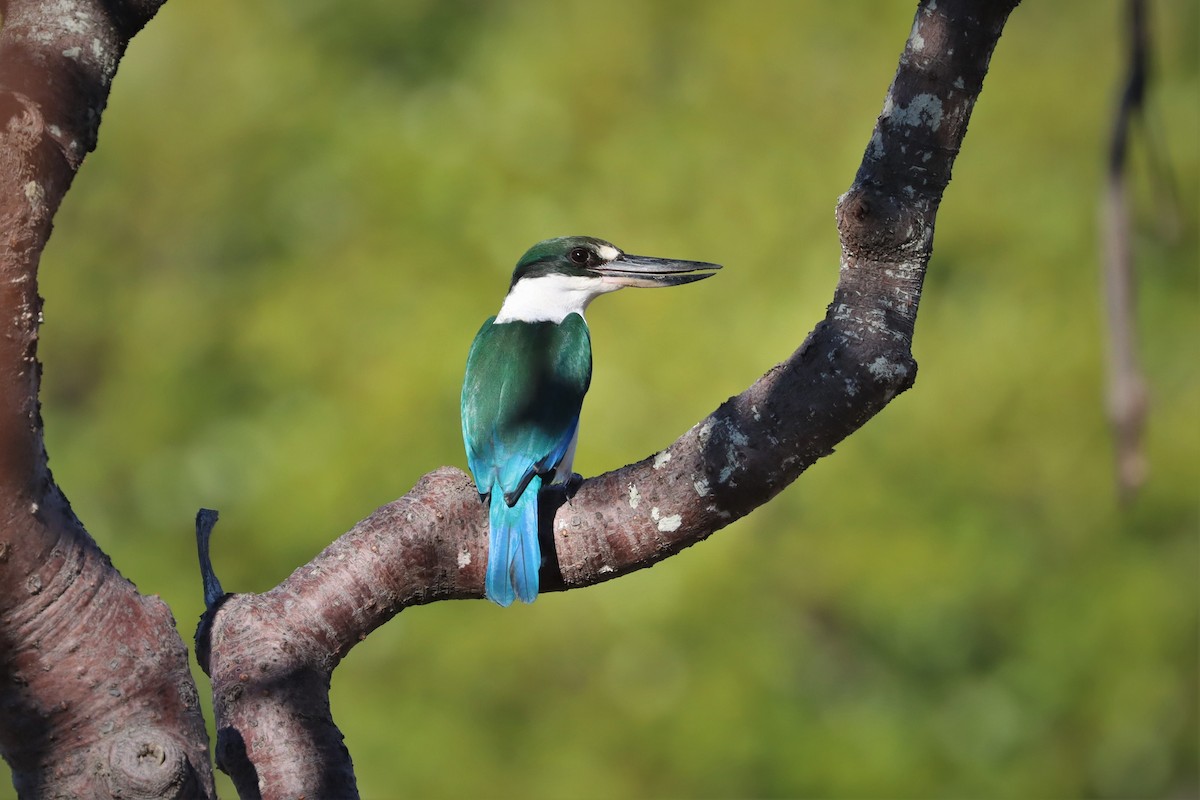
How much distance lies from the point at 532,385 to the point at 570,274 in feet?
2.45

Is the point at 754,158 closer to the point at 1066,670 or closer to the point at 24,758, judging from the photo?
the point at 1066,670

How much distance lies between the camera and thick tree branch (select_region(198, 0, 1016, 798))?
2070mm

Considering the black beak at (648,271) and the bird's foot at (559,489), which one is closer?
the bird's foot at (559,489)

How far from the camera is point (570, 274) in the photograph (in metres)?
4.24

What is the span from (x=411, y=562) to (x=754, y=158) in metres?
3.68

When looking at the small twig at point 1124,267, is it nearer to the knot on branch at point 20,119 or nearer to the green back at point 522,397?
the knot on branch at point 20,119

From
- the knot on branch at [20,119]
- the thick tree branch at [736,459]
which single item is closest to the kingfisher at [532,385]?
the thick tree branch at [736,459]

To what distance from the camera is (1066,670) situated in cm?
493

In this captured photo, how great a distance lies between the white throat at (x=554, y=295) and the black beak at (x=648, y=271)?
0.04 m

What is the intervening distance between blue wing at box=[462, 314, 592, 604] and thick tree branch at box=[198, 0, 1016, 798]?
10.3 inches

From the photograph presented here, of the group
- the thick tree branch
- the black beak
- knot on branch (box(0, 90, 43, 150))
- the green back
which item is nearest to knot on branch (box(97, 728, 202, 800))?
the thick tree branch

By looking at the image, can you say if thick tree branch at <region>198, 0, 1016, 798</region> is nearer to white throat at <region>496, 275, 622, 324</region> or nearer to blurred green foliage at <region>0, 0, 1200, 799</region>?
white throat at <region>496, 275, 622, 324</region>

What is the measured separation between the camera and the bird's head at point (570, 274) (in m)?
4.18

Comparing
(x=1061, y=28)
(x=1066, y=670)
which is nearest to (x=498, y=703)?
(x=1066, y=670)
